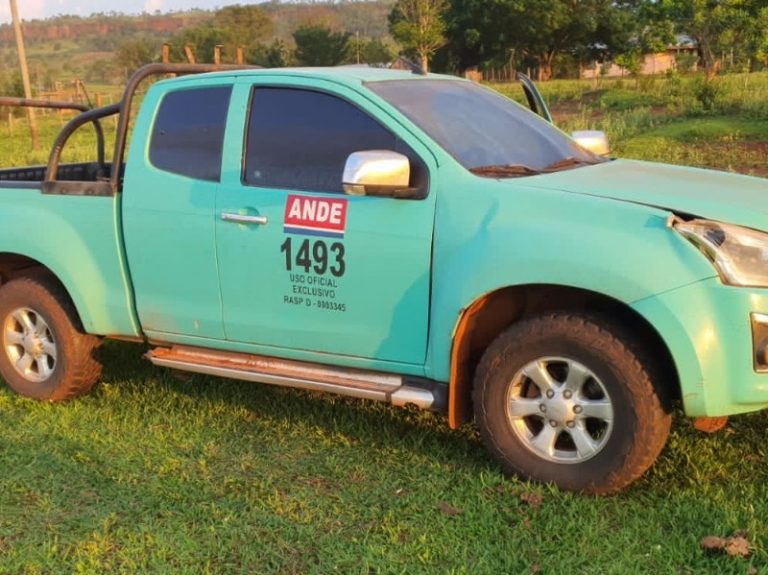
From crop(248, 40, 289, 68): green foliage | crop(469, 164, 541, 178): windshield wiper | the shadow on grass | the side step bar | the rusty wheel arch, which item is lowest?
crop(248, 40, 289, 68): green foliage

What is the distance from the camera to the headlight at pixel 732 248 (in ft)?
10.9

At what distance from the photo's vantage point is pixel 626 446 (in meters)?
3.58

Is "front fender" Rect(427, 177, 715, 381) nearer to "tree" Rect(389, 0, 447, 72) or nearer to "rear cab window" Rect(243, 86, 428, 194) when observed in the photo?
"rear cab window" Rect(243, 86, 428, 194)

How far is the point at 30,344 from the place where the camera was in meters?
5.27

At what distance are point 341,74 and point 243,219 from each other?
86 centimetres

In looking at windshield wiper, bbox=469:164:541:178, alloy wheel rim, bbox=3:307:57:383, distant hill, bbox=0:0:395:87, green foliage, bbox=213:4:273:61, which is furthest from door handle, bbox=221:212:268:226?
distant hill, bbox=0:0:395:87

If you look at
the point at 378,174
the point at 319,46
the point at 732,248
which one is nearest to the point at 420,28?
the point at 319,46

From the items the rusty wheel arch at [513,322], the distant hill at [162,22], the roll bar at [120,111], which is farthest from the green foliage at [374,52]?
the distant hill at [162,22]

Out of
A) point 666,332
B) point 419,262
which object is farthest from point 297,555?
point 666,332

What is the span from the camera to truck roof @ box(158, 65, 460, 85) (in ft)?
14.1

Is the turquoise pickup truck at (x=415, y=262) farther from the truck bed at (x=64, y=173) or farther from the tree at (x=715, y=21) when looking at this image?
the tree at (x=715, y=21)

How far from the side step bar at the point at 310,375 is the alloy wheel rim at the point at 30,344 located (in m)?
0.85

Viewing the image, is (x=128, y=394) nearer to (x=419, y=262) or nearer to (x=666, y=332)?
(x=419, y=262)

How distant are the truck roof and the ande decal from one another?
2.00 feet
